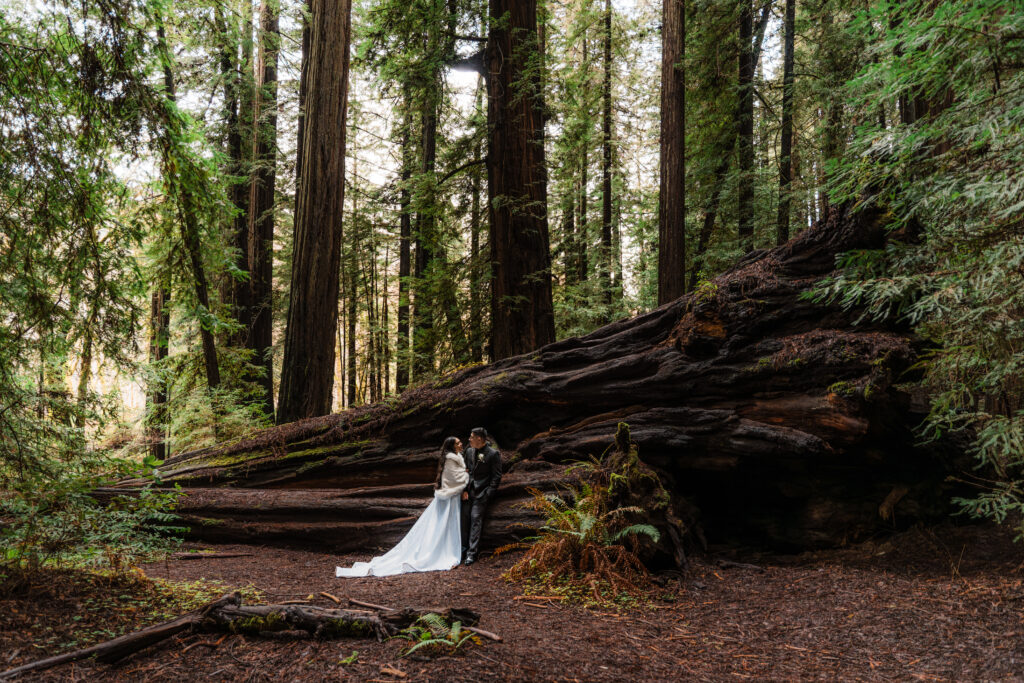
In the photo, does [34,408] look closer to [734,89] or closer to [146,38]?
[146,38]

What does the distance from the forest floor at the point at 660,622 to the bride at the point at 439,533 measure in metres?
0.44

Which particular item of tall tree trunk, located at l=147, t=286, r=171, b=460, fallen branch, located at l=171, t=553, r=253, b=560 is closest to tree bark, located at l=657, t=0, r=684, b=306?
fallen branch, located at l=171, t=553, r=253, b=560

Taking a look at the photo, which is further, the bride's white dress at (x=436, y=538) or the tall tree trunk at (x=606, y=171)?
the tall tree trunk at (x=606, y=171)

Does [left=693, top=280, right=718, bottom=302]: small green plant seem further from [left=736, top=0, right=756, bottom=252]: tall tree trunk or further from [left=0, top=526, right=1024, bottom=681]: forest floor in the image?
[left=736, top=0, right=756, bottom=252]: tall tree trunk

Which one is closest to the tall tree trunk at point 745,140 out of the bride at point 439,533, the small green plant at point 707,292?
the small green plant at point 707,292

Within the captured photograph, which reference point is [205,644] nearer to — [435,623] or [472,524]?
[435,623]

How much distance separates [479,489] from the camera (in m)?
7.43

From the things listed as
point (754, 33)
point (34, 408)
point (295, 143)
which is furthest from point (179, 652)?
point (295, 143)

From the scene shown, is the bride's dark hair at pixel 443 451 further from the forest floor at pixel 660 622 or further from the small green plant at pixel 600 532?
the small green plant at pixel 600 532

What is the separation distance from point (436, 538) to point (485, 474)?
42.2 inches

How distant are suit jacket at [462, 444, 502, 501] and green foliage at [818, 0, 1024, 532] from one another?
4574 mm

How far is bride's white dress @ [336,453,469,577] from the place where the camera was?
696 cm

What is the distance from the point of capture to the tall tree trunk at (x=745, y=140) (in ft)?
44.8

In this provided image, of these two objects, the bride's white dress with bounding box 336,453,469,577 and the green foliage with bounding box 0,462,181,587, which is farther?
the bride's white dress with bounding box 336,453,469,577
